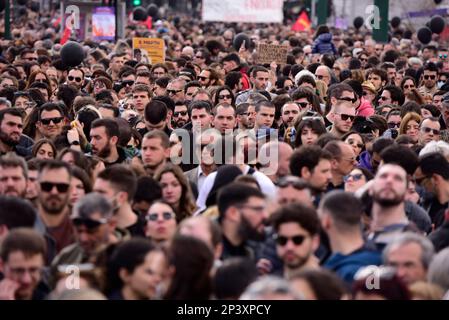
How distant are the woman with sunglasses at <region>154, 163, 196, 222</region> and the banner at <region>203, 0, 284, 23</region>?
789 inches

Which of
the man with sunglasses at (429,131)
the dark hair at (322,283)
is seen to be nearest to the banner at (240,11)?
the man with sunglasses at (429,131)

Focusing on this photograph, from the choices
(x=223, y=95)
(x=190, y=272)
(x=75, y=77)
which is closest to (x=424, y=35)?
(x=75, y=77)

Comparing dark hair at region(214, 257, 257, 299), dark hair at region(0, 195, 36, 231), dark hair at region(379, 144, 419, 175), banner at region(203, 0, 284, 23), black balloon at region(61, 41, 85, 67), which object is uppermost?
banner at region(203, 0, 284, 23)

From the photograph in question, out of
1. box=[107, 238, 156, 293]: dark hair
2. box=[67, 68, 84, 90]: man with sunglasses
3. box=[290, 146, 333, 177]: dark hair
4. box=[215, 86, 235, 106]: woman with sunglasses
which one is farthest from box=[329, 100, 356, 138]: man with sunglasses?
box=[107, 238, 156, 293]: dark hair

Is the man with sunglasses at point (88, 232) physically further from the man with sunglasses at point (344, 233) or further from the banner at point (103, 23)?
the banner at point (103, 23)

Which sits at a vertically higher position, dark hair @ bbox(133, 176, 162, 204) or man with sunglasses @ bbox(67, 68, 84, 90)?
man with sunglasses @ bbox(67, 68, 84, 90)

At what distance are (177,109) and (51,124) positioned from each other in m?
2.40

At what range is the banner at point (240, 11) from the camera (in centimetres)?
3005

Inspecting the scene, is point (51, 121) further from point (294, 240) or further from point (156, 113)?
point (294, 240)

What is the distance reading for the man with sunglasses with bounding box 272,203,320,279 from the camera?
24.1 ft

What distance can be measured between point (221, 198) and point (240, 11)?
22081 mm

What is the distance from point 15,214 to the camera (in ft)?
26.7

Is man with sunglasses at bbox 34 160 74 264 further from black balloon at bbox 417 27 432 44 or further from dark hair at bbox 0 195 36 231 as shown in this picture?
black balloon at bbox 417 27 432 44

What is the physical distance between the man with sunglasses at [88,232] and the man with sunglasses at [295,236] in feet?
3.35
